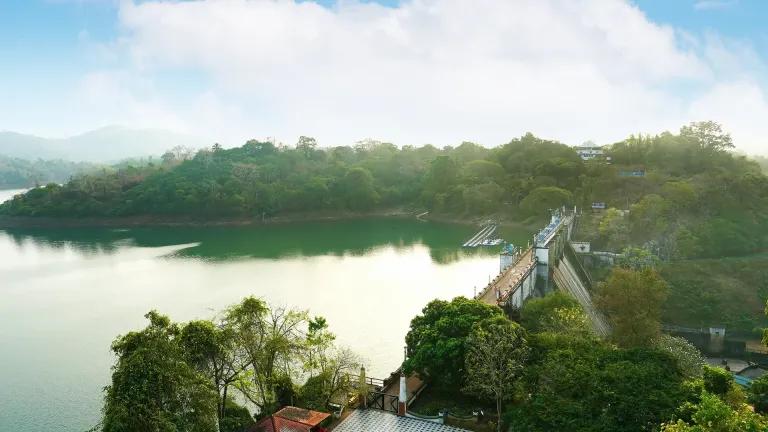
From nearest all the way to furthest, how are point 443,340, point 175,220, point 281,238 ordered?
point 443,340 < point 281,238 < point 175,220

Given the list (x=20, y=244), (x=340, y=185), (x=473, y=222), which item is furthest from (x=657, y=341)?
(x=20, y=244)

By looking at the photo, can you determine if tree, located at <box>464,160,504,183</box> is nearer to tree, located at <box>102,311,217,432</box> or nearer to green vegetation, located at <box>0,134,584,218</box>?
green vegetation, located at <box>0,134,584,218</box>

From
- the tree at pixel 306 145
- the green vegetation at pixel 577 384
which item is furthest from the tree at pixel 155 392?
the tree at pixel 306 145

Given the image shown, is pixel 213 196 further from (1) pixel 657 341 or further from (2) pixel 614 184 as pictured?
(1) pixel 657 341

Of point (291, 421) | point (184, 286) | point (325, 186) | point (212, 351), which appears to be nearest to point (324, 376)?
point (291, 421)

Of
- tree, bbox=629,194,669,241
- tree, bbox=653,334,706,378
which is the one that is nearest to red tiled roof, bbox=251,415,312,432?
tree, bbox=653,334,706,378

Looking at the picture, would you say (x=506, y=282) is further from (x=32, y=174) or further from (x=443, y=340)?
(x=32, y=174)
